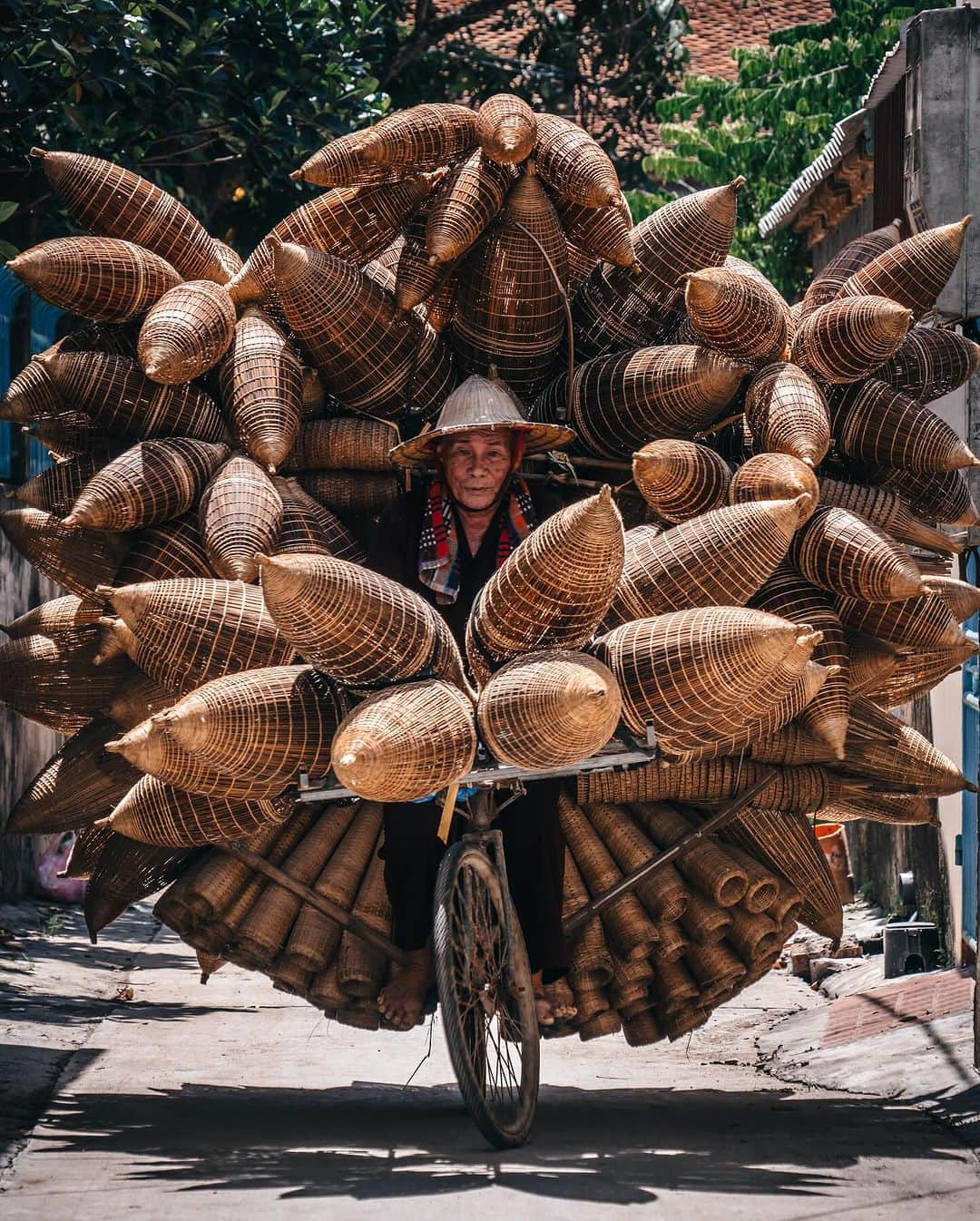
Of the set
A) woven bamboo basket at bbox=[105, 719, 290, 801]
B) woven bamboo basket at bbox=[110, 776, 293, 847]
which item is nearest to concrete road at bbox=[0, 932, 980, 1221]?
woven bamboo basket at bbox=[110, 776, 293, 847]

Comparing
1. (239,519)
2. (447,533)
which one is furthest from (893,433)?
(239,519)

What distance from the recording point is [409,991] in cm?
495

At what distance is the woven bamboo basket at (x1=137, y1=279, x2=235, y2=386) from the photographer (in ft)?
16.0

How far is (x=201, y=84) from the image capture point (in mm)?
9188

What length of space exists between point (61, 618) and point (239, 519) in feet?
2.76

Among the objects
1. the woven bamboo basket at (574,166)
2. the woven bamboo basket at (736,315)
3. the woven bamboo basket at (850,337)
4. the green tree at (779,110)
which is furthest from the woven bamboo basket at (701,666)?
the green tree at (779,110)

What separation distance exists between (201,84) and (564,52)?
7.64 metres

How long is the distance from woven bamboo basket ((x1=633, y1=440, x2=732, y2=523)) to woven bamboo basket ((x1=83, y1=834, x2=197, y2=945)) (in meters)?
1.67

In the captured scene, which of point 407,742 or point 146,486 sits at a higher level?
point 146,486

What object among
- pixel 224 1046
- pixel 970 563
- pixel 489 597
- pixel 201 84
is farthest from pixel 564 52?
pixel 489 597

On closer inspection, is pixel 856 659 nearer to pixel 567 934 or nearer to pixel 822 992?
pixel 567 934

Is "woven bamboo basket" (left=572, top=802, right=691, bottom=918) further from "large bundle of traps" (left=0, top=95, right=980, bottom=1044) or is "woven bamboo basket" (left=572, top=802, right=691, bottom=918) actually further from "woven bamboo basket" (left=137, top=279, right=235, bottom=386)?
"woven bamboo basket" (left=137, top=279, right=235, bottom=386)

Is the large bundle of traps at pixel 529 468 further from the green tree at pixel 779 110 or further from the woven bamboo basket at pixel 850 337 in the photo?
the green tree at pixel 779 110

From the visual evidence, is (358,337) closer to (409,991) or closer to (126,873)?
(126,873)
